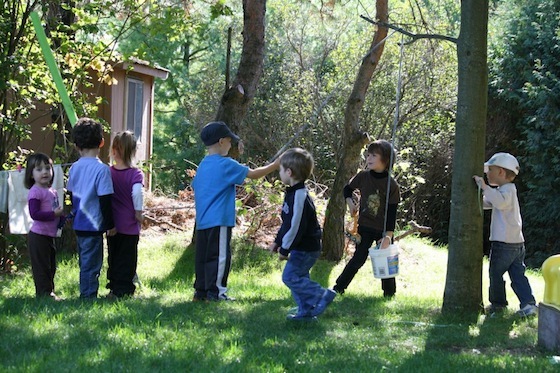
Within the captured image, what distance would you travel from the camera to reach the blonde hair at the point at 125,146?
21.4ft

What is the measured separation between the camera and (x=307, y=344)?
4.85m

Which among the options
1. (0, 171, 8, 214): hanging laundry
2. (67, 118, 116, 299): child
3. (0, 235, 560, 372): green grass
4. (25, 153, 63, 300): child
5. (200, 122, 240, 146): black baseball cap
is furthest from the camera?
(0, 171, 8, 214): hanging laundry

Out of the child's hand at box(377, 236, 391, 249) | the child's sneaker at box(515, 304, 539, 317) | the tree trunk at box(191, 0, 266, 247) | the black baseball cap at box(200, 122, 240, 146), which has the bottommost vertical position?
the child's sneaker at box(515, 304, 539, 317)

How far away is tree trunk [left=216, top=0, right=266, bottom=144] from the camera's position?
10062 millimetres

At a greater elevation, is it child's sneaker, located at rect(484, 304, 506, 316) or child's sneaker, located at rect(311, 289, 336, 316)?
child's sneaker, located at rect(311, 289, 336, 316)

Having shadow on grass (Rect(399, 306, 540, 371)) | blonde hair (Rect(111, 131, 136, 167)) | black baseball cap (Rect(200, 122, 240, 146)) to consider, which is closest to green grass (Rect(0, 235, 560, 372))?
shadow on grass (Rect(399, 306, 540, 371))

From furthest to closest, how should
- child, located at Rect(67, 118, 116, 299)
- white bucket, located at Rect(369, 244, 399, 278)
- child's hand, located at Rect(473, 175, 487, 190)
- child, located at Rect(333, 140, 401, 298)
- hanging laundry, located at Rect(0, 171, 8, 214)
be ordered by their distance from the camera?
hanging laundry, located at Rect(0, 171, 8, 214) < child, located at Rect(333, 140, 401, 298) < white bucket, located at Rect(369, 244, 399, 278) < child, located at Rect(67, 118, 116, 299) < child's hand, located at Rect(473, 175, 487, 190)

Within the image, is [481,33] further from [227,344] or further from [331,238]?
[331,238]

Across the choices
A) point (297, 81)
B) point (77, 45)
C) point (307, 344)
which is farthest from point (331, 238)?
point (297, 81)

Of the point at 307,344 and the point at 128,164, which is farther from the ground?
the point at 128,164

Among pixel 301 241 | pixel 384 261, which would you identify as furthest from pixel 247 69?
pixel 301 241

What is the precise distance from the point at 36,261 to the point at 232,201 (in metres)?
1.90

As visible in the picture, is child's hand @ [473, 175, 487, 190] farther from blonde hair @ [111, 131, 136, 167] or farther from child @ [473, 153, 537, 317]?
blonde hair @ [111, 131, 136, 167]

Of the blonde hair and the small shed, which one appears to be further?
the small shed
